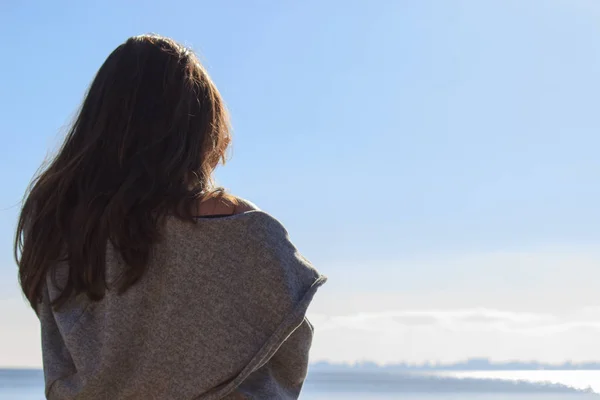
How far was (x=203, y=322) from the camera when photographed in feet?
6.55

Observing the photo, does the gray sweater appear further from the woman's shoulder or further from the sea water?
the sea water

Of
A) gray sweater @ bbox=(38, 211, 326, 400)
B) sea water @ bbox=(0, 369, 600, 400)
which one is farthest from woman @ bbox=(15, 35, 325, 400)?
sea water @ bbox=(0, 369, 600, 400)

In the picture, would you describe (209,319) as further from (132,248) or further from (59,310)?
(59,310)

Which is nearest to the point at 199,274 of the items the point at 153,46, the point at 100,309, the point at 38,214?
the point at 100,309

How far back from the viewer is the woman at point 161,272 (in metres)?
1.98

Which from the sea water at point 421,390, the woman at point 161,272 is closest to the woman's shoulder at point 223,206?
the woman at point 161,272

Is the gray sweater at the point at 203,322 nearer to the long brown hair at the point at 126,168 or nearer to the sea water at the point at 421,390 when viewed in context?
the long brown hair at the point at 126,168

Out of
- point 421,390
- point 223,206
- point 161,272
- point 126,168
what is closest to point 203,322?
point 161,272

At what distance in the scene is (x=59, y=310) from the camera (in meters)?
2.11

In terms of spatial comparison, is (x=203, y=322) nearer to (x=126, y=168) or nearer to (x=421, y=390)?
(x=126, y=168)

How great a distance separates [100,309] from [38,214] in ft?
1.06

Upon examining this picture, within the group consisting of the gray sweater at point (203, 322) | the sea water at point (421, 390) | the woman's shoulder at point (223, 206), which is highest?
the sea water at point (421, 390)

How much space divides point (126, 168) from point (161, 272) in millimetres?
283

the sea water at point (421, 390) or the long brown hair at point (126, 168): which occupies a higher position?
the sea water at point (421, 390)
